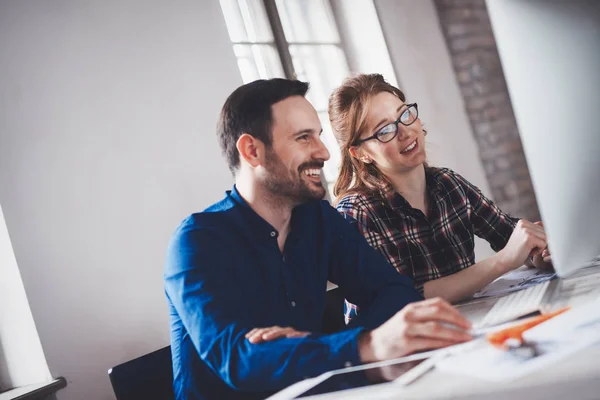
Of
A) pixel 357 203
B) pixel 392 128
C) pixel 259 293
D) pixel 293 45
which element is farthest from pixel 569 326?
pixel 293 45

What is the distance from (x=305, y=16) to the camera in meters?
3.36

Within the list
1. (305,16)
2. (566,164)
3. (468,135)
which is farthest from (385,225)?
(468,135)

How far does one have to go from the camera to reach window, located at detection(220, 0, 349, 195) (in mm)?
2980

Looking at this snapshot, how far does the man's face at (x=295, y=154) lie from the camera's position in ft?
4.49

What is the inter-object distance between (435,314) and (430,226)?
0.94 metres

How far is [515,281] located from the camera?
1.36 m

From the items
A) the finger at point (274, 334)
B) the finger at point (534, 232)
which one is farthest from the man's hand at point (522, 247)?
the finger at point (274, 334)

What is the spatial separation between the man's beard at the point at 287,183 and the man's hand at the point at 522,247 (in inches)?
17.8

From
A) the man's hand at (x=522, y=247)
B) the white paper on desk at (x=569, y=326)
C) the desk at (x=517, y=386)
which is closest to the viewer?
the desk at (x=517, y=386)

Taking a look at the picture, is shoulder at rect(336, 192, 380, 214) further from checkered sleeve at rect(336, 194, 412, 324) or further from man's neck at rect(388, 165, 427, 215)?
man's neck at rect(388, 165, 427, 215)

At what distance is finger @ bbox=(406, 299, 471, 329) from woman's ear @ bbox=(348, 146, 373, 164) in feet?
3.42

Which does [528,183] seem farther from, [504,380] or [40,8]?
[504,380]

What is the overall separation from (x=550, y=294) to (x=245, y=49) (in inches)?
90.0

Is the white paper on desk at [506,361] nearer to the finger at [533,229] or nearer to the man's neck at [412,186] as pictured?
the finger at [533,229]
